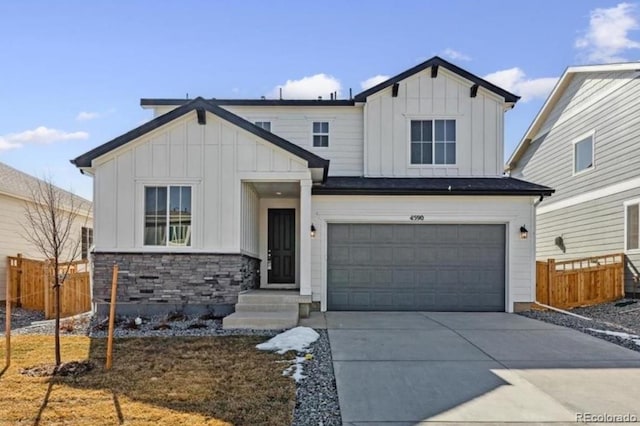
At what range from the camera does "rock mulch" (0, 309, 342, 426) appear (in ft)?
16.5

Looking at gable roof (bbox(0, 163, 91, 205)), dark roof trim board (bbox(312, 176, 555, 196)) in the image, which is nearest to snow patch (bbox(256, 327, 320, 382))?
dark roof trim board (bbox(312, 176, 555, 196))

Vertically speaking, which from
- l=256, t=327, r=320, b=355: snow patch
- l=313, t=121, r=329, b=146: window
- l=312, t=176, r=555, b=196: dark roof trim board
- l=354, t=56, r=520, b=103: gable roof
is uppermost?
l=354, t=56, r=520, b=103: gable roof

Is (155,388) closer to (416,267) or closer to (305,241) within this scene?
(305,241)

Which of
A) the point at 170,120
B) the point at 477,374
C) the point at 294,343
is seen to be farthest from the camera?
the point at 170,120

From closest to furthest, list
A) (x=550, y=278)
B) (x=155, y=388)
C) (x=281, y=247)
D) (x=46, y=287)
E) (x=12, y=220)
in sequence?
(x=155, y=388) < (x=46, y=287) < (x=550, y=278) < (x=281, y=247) < (x=12, y=220)

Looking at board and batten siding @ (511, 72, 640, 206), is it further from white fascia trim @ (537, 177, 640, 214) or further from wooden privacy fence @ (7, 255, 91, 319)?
wooden privacy fence @ (7, 255, 91, 319)

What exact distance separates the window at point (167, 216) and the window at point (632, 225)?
1227cm

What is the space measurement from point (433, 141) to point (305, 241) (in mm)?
5173

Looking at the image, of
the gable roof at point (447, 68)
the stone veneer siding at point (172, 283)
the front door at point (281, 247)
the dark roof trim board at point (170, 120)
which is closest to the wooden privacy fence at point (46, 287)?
the stone veneer siding at point (172, 283)

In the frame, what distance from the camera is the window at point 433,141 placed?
13.7 m

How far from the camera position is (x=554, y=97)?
18672 mm

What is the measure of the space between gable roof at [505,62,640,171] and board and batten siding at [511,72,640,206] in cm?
22

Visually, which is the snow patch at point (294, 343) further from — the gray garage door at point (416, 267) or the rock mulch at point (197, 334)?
the gray garage door at point (416, 267)

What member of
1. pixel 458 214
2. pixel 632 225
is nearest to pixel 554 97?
pixel 632 225
